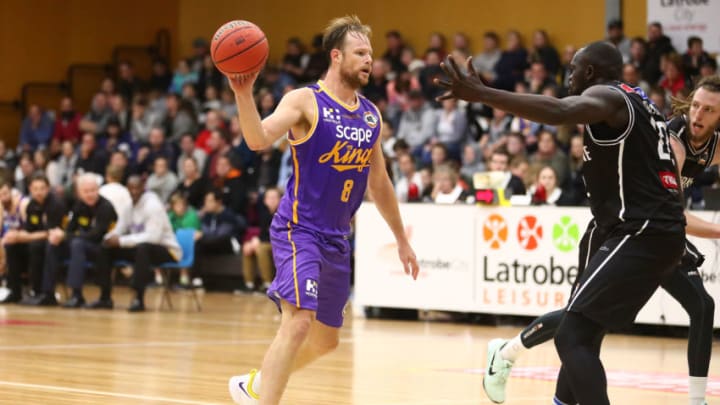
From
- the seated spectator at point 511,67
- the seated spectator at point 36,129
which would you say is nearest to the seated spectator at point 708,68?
the seated spectator at point 511,67

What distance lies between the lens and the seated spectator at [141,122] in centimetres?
2247

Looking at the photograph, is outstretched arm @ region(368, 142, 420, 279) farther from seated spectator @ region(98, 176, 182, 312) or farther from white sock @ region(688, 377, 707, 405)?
seated spectator @ region(98, 176, 182, 312)

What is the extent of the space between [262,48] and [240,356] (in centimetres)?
477

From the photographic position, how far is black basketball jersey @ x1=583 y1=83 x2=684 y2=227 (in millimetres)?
5516

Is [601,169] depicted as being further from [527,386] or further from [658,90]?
[658,90]

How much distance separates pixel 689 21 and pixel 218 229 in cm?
743

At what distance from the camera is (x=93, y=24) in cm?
2588

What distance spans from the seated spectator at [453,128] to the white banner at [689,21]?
3173 mm

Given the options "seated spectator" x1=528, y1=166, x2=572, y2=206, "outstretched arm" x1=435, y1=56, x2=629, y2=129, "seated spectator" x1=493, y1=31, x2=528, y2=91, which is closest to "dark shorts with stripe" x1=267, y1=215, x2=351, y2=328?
"outstretched arm" x1=435, y1=56, x2=629, y2=129

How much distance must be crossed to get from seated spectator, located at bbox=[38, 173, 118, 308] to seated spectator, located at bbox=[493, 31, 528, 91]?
6.66 metres

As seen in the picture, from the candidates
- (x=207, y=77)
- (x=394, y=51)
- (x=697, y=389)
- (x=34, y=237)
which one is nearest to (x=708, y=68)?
(x=394, y=51)

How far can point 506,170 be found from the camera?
49.1ft

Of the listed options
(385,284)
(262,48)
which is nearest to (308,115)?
(262,48)

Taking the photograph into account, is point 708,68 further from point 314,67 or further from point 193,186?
point 193,186
